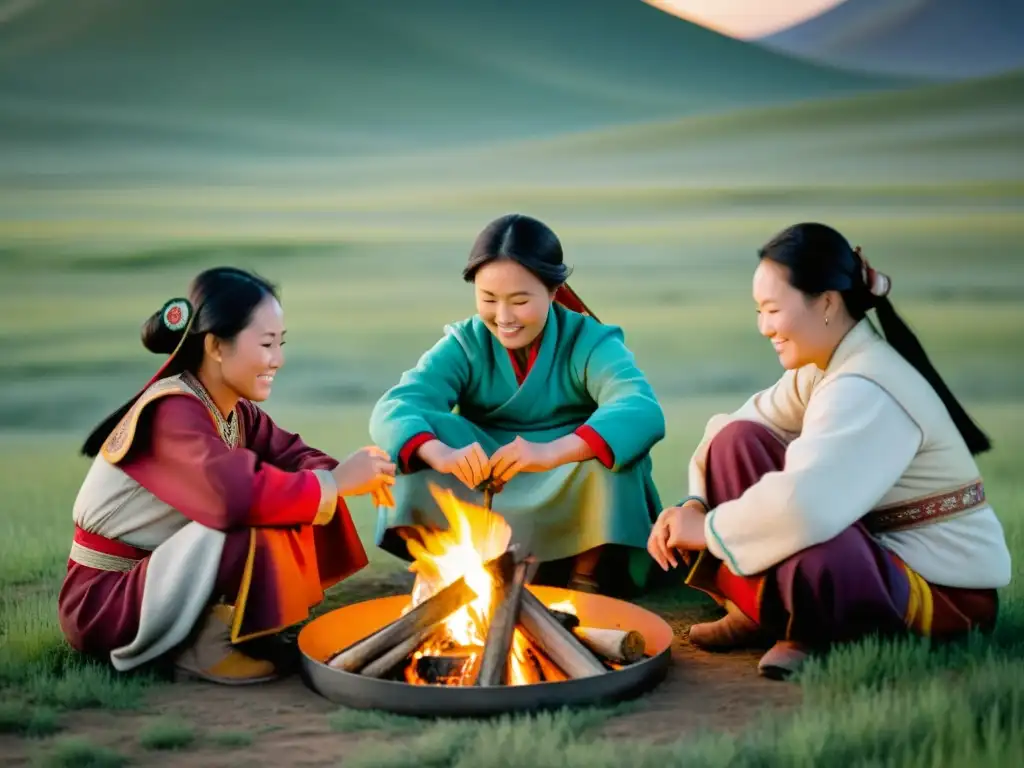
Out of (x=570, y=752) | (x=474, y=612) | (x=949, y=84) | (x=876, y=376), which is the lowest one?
(x=570, y=752)

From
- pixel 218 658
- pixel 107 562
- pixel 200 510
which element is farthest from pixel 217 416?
pixel 218 658

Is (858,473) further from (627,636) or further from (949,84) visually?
(949,84)

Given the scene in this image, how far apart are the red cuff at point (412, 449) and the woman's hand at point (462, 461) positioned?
0.24 feet

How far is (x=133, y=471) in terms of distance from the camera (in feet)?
11.3

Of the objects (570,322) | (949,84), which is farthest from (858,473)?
(949,84)

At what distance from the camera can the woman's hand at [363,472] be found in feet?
Result: 11.6

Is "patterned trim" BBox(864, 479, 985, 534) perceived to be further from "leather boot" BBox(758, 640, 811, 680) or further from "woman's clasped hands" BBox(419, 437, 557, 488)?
"woman's clasped hands" BBox(419, 437, 557, 488)

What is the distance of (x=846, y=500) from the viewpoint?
317 centimetres

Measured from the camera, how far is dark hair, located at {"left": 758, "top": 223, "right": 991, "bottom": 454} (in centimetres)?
333

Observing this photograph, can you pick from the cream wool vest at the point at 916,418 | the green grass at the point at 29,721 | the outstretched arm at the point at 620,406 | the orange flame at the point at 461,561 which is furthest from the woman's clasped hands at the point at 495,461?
the green grass at the point at 29,721

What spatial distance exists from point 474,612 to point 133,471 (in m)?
0.98

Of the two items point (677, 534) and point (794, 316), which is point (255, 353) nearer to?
point (677, 534)

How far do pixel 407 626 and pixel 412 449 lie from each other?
32.9 inches

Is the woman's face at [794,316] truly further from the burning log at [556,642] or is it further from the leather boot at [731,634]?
the burning log at [556,642]
